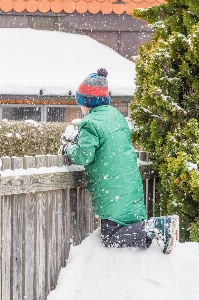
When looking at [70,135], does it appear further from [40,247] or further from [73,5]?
[73,5]

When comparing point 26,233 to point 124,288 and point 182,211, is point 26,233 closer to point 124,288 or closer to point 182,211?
point 124,288

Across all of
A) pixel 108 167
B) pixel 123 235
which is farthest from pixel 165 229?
pixel 108 167

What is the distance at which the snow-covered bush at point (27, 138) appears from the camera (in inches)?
324

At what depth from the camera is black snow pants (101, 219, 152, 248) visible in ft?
15.9

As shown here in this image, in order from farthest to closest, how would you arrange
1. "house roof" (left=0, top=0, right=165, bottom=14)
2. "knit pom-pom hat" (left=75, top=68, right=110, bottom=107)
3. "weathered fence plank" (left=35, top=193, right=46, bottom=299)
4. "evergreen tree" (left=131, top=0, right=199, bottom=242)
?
1. "house roof" (left=0, top=0, right=165, bottom=14)
2. "evergreen tree" (left=131, top=0, right=199, bottom=242)
3. "knit pom-pom hat" (left=75, top=68, right=110, bottom=107)
4. "weathered fence plank" (left=35, top=193, right=46, bottom=299)

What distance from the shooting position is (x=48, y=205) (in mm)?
4875

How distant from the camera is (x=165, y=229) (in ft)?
15.8

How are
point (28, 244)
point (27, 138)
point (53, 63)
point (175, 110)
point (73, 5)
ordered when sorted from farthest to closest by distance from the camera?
Result: point (73, 5)
point (53, 63)
point (27, 138)
point (175, 110)
point (28, 244)

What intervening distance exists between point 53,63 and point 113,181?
408 inches

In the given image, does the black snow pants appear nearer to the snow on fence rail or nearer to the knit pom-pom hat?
the snow on fence rail

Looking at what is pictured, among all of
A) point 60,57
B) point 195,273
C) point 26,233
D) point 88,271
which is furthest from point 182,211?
point 60,57

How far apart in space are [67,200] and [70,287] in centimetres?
74

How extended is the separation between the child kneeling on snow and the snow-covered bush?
11.0 ft

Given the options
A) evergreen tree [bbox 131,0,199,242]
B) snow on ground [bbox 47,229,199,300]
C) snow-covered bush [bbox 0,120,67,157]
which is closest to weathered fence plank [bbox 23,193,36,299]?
snow on ground [bbox 47,229,199,300]
